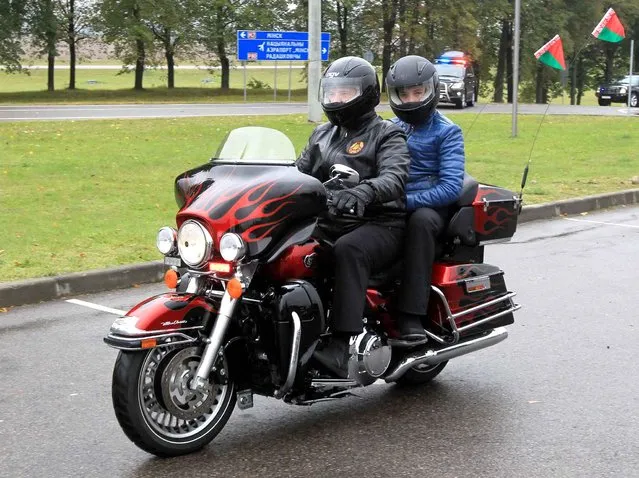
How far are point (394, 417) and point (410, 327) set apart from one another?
50 centimetres

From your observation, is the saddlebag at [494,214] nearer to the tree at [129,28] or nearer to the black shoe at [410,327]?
the black shoe at [410,327]

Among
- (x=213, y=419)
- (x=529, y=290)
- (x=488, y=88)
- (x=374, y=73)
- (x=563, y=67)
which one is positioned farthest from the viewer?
(x=488, y=88)

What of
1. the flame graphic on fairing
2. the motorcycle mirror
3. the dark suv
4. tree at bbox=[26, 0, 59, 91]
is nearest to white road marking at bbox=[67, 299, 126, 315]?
the flame graphic on fairing

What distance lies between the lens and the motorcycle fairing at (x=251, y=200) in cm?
445

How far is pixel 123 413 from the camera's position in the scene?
4.38 metres

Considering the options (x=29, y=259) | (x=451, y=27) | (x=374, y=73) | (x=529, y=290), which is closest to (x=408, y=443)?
(x=374, y=73)

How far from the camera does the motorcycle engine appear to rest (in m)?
4.86

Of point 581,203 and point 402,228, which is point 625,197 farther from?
point 402,228

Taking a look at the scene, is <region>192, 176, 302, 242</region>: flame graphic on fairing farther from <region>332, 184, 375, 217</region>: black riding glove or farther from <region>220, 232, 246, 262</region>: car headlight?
<region>332, 184, 375, 217</region>: black riding glove

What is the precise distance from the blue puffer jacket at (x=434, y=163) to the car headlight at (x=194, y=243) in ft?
4.22

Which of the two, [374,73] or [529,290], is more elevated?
[374,73]

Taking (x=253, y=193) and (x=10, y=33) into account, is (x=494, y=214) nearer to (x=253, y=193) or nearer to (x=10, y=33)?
(x=253, y=193)

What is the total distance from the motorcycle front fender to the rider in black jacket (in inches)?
24.6

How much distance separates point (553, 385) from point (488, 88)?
193 feet
